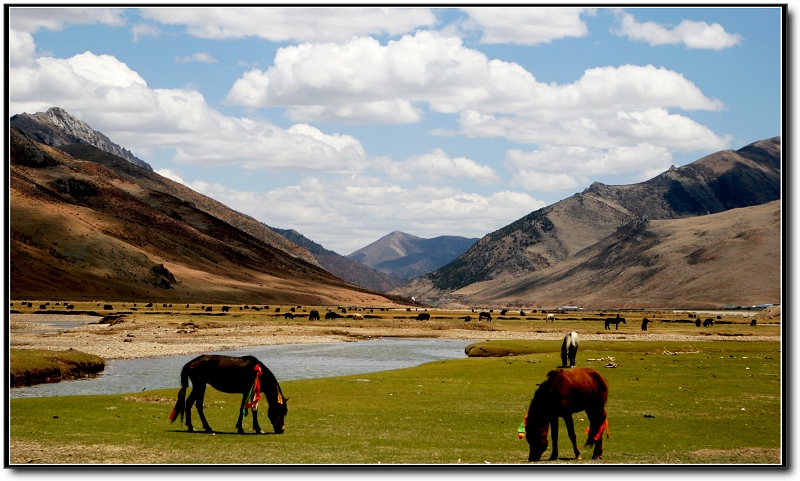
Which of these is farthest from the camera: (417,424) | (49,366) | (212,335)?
(212,335)

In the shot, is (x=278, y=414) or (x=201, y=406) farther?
(x=201, y=406)

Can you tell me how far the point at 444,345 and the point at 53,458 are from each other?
61.7 m

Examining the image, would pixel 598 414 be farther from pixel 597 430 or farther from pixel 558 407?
pixel 558 407

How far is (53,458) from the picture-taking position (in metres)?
19.0

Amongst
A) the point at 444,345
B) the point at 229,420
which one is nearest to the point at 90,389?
the point at 229,420

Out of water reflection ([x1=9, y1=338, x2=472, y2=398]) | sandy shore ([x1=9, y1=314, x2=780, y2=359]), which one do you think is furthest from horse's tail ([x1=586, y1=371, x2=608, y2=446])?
sandy shore ([x1=9, y1=314, x2=780, y2=359])

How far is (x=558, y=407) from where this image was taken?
18.9m

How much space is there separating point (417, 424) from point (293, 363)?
1236 inches

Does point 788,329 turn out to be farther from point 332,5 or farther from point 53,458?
point 53,458

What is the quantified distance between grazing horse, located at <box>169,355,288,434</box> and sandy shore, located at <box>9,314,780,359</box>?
117 feet

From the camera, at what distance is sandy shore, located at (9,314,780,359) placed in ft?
211

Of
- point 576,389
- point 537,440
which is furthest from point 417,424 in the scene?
point 576,389

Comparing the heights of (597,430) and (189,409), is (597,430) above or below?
above

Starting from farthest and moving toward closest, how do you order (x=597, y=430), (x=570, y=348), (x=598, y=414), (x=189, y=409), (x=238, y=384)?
(x=570, y=348)
(x=189, y=409)
(x=238, y=384)
(x=598, y=414)
(x=597, y=430)
